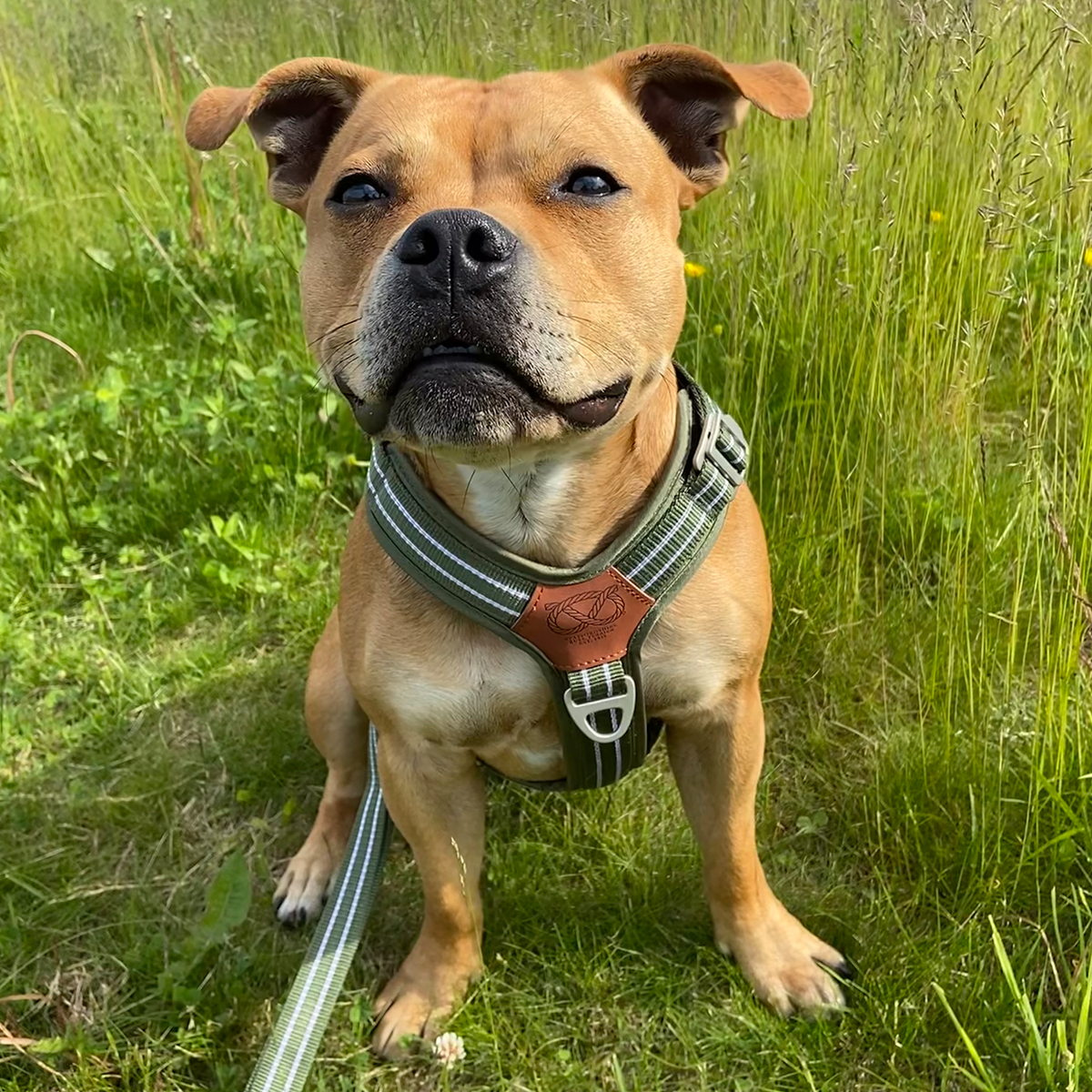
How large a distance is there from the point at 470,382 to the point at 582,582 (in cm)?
51

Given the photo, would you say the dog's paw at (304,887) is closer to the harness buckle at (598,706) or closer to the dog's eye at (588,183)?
the harness buckle at (598,706)

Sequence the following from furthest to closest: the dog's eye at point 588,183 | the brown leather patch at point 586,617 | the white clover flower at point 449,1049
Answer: the white clover flower at point 449,1049, the brown leather patch at point 586,617, the dog's eye at point 588,183

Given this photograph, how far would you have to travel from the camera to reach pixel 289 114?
2.17m

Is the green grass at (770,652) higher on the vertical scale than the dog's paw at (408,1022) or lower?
higher

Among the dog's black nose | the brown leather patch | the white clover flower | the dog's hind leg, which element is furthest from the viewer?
the dog's hind leg

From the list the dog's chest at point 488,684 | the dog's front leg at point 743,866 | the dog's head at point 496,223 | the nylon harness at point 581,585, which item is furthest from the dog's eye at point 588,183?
the dog's front leg at point 743,866

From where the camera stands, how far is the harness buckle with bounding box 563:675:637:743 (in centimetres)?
190

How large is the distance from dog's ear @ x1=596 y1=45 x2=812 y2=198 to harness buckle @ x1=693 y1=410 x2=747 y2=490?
519 mm

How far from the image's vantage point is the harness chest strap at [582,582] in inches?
73.3

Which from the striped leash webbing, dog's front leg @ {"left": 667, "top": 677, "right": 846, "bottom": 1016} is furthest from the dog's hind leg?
dog's front leg @ {"left": 667, "top": 677, "right": 846, "bottom": 1016}

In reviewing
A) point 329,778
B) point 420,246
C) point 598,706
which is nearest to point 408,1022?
point 329,778

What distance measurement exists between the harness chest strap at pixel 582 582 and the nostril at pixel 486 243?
1.87 feet

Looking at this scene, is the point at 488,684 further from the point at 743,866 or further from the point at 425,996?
the point at 425,996

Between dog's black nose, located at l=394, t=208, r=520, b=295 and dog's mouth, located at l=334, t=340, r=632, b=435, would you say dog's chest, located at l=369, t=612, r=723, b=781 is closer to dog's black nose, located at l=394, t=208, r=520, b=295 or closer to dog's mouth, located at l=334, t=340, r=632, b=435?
dog's mouth, located at l=334, t=340, r=632, b=435
